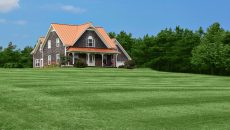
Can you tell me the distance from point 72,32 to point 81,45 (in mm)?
2586

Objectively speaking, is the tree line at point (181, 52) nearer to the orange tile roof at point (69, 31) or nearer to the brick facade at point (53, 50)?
the brick facade at point (53, 50)

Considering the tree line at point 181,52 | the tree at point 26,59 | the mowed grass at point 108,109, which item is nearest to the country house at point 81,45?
the tree line at point 181,52

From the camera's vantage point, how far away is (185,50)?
76.5 metres

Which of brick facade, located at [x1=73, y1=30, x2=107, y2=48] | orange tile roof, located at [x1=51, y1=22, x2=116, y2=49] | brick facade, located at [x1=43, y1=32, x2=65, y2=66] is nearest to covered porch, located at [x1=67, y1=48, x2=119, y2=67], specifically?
brick facade, located at [x1=73, y1=30, x2=107, y2=48]

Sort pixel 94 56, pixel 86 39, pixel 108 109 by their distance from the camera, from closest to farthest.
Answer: pixel 108 109 < pixel 86 39 < pixel 94 56

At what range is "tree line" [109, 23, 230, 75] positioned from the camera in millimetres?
63906

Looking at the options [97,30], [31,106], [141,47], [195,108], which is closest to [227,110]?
[195,108]

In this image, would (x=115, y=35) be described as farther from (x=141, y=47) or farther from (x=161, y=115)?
(x=161, y=115)

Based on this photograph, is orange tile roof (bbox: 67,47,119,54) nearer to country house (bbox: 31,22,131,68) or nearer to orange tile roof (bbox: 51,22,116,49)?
country house (bbox: 31,22,131,68)

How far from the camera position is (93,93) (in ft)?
56.9

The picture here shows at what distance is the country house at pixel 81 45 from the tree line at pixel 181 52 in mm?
7819

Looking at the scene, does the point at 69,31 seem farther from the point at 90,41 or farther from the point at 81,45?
the point at 90,41

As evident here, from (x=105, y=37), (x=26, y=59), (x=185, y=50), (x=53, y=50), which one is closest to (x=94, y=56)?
(x=105, y=37)

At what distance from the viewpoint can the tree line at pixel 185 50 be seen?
63.9m
